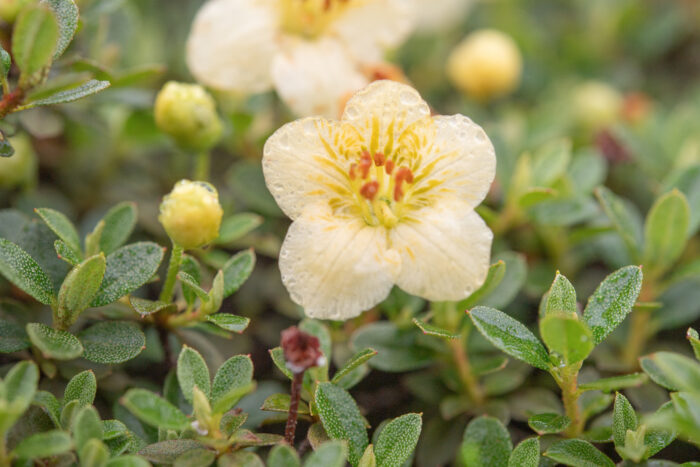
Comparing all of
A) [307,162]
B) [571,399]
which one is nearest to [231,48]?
[307,162]

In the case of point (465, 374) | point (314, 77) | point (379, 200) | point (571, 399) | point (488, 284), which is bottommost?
point (465, 374)

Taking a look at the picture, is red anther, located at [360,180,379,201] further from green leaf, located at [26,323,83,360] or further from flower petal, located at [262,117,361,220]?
green leaf, located at [26,323,83,360]

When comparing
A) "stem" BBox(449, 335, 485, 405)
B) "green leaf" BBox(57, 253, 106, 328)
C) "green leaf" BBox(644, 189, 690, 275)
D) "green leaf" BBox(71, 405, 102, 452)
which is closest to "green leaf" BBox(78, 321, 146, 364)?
"green leaf" BBox(57, 253, 106, 328)

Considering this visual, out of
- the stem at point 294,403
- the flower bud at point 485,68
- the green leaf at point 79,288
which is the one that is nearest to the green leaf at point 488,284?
the stem at point 294,403

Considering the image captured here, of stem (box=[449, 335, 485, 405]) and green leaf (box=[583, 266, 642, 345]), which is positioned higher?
green leaf (box=[583, 266, 642, 345])

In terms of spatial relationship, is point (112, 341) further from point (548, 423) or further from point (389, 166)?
point (548, 423)

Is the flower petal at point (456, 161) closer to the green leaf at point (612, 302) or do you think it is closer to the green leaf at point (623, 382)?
the green leaf at point (612, 302)
